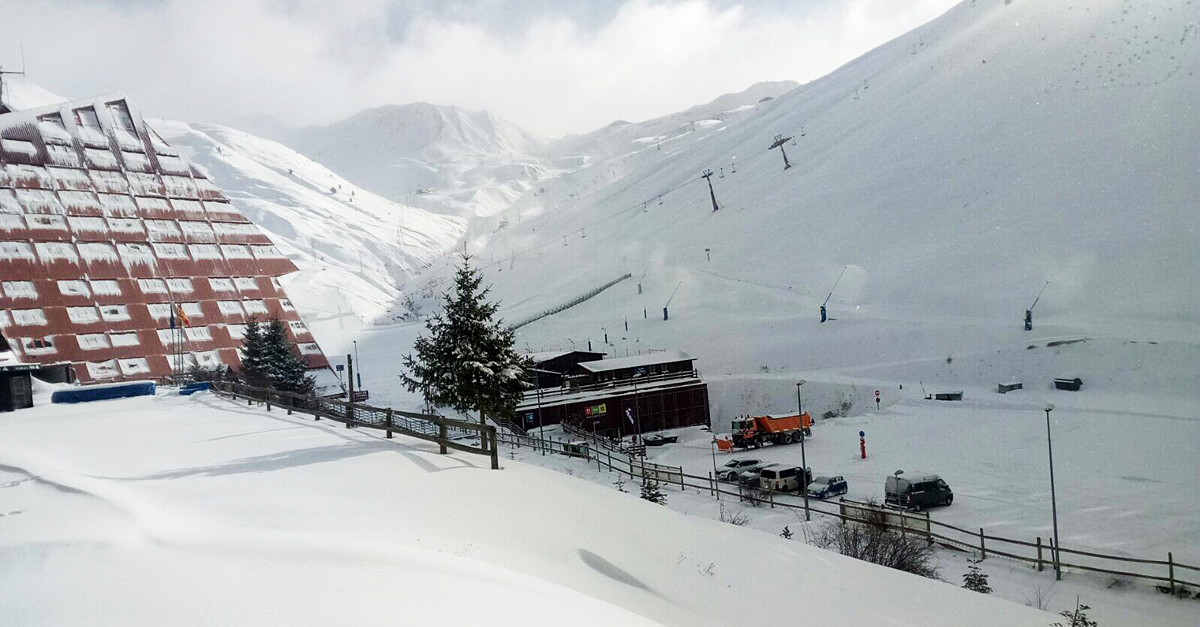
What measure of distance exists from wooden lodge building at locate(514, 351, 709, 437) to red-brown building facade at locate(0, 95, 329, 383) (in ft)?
74.0

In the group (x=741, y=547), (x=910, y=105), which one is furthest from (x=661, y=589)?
(x=910, y=105)

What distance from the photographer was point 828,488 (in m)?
29.4

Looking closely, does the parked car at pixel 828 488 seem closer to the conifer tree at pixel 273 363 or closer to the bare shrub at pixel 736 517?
the bare shrub at pixel 736 517

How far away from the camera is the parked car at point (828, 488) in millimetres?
29328

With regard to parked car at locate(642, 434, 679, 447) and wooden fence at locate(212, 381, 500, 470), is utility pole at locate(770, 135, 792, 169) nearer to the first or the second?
parked car at locate(642, 434, 679, 447)

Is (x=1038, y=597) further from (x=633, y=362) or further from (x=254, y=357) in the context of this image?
(x=254, y=357)

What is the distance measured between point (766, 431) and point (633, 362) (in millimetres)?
13985

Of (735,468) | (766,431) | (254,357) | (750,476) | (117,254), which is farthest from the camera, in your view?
(117,254)

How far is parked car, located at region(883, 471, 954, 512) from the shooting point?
26859mm

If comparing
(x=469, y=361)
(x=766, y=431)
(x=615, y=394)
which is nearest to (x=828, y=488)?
(x=766, y=431)

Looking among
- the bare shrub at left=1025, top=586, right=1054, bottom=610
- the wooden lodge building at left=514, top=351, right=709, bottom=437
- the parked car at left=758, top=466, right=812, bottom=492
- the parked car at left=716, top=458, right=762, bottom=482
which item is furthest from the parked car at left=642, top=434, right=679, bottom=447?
the bare shrub at left=1025, top=586, right=1054, bottom=610

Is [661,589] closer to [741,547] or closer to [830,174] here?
[741,547]

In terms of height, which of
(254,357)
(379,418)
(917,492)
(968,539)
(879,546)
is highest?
(254,357)

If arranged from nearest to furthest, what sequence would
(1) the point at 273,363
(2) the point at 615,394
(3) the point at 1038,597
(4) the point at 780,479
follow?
(3) the point at 1038,597 → (4) the point at 780,479 → (2) the point at 615,394 → (1) the point at 273,363
